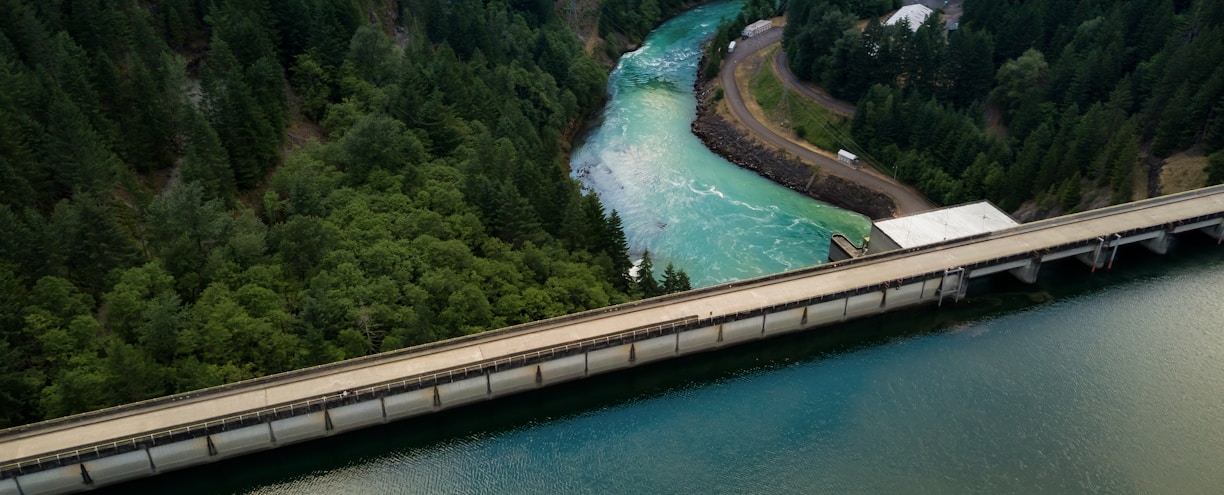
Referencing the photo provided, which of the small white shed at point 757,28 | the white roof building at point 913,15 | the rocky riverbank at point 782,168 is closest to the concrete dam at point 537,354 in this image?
the rocky riverbank at point 782,168

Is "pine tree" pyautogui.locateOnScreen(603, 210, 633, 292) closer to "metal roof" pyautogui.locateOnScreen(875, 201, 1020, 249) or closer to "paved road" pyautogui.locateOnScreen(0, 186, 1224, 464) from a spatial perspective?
"paved road" pyautogui.locateOnScreen(0, 186, 1224, 464)

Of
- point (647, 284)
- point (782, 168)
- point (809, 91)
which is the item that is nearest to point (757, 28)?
point (809, 91)

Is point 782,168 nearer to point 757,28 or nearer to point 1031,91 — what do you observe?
point 1031,91

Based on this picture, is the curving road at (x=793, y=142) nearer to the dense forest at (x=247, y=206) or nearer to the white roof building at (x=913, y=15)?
the white roof building at (x=913, y=15)

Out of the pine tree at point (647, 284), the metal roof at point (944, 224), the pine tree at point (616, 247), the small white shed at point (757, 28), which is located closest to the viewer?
the pine tree at point (647, 284)

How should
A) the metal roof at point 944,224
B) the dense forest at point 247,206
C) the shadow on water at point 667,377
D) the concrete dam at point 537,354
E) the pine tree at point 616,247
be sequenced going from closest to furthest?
the concrete dam at point 537,354, the dense forest at point 247,206, the shadow on water at point 667,377, the pine tree at point 616,247, the metal roof at point 944,224

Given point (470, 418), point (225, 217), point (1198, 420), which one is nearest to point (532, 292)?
point (470, 418)

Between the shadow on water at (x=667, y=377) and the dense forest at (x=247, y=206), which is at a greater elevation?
the dense forest at (x=247, y=206)
